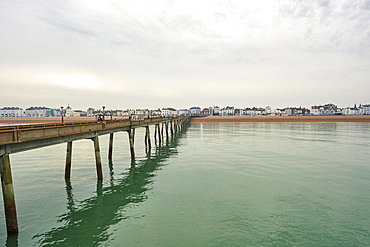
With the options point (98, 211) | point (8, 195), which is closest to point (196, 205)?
point (98, 211)

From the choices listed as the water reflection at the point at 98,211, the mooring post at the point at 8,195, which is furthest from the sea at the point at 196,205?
the mooring post at the point at 8,195

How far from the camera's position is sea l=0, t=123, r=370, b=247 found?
10.9 meters

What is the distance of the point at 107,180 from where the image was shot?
67.1 feet

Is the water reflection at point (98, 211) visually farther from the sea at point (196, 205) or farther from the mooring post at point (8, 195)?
the mooring post at point (8, 195)

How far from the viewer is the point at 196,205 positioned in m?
14.6

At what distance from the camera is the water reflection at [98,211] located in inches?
427

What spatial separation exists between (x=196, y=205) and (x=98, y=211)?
6.16 meters

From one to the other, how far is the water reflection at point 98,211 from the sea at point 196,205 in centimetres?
5

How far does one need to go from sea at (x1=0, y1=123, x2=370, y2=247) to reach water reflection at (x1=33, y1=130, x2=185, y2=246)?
0.05 meters

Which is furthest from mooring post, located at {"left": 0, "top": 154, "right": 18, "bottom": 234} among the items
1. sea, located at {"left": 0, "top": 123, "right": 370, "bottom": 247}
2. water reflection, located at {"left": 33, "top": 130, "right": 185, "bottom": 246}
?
water reflection, located at {"left": 33, "top": 130, "right": 185, "bottom": 246}

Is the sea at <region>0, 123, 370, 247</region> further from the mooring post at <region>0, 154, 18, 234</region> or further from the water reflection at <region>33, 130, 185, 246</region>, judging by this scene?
the mooring post at <region>0, 154, 18, 234</region>

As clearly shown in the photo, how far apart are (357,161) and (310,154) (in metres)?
5.46

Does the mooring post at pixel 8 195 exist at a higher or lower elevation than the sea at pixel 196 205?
higher

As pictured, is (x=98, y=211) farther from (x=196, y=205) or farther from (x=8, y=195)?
(x=196, y=205)
